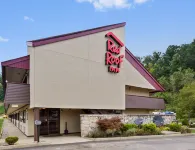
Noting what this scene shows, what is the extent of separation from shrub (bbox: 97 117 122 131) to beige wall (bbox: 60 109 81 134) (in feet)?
13.4

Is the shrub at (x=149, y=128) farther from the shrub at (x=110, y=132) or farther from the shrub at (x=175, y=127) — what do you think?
the shrub at (x=175, y=127)

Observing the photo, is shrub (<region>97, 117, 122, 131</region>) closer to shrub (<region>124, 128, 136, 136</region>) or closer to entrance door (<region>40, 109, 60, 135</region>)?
shrub (<region>124, 128, 136, 136</region>)

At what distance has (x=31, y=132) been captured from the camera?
72.0 feet

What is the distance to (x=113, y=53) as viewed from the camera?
954 inches

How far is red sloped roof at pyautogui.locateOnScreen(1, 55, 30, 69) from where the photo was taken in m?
19.4

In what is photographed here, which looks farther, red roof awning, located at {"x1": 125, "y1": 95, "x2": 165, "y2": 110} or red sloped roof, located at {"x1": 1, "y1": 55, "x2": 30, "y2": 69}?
red roof awning, located at {"x1": 125, "y1": 95, "x2": 165, "y2": 110}

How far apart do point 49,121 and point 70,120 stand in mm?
2116

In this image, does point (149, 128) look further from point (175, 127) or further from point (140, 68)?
point (140, 68)

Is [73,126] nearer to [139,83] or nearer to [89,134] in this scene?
[89,134]

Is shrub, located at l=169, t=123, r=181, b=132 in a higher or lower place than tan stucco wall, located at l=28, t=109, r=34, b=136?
lower

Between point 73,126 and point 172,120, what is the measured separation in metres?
9.91

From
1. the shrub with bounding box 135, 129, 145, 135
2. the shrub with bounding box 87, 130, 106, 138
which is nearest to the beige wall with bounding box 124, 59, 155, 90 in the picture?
the shrub with bounding box 135, 129, 145, 135

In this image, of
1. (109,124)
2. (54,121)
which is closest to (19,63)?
(54,121)

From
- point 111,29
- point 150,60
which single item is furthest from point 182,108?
point 150,60
